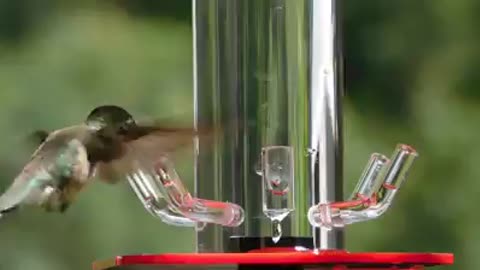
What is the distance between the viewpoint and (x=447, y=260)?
177 cm

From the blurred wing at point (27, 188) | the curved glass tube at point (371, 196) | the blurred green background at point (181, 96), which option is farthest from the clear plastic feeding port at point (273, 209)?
the blurred green background at point (181, 96)

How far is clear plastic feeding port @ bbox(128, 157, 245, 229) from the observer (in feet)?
6.40

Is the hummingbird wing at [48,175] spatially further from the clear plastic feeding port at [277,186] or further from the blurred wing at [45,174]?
the clear plastic feeding port at [277,186]

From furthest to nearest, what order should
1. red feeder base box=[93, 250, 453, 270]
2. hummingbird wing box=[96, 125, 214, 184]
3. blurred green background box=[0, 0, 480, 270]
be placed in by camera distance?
blurred green background box=[0, 0, 480, 270] < hummingbird wing box=[96, 125, 214, 184] < red feeder base box=[93, 250, 453, 270]

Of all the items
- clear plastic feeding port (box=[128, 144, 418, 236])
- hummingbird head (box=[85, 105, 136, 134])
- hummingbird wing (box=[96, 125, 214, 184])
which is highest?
hummingbird head (box=[85, 105, 136, 134])

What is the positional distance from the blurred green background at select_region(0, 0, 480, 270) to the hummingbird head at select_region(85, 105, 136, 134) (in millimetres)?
872

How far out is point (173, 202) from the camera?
1.97 meters

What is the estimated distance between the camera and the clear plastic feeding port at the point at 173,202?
1.95 m

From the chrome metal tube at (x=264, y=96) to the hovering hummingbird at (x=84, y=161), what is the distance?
13 cm

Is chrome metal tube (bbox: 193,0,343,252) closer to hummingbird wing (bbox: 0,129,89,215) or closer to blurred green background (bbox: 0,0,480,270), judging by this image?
hummingbird wing (bbox: 0,129,89,215)

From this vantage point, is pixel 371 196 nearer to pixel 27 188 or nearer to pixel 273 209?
pixel 273 209

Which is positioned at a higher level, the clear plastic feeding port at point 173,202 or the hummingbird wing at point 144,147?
the hummingbird wing at point 144,147

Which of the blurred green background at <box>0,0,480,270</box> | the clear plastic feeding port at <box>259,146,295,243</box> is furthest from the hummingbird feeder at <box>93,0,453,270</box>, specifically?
the blurred green background at <box>0,0,480,270</box>

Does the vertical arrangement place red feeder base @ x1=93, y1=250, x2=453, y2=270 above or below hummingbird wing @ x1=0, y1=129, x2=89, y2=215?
below
